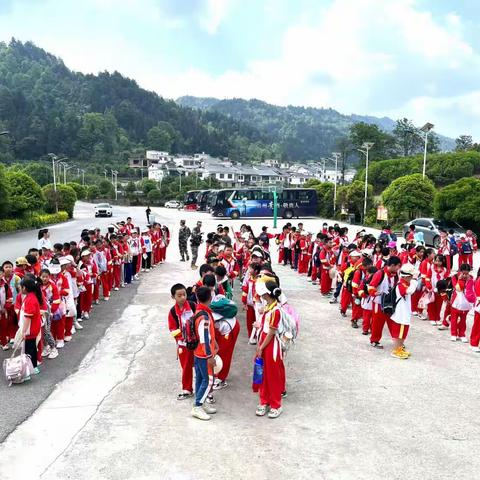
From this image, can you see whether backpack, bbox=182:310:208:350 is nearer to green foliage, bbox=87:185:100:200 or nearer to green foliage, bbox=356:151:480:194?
green foliage, bbox=356:151:480:194

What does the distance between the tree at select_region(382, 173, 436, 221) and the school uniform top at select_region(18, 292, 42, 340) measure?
90.8 ft

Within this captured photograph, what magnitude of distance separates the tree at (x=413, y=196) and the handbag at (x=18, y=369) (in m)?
27.9

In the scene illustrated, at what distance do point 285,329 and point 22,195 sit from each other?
31.6 m

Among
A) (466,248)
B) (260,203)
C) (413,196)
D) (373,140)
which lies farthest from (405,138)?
(466,248)

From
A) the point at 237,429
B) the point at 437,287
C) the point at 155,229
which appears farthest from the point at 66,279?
the point at 155,229

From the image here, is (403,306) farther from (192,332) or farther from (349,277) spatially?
(192,332)

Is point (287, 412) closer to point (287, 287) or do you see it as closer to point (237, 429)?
point (237, 429)

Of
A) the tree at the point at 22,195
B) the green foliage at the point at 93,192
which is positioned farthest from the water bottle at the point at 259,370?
the green foliage at the point at 93,192

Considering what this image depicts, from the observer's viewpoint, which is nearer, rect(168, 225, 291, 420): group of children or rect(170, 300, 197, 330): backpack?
rect(168, 225, 291, 420): group of children

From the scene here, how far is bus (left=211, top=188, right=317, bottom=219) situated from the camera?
144ft

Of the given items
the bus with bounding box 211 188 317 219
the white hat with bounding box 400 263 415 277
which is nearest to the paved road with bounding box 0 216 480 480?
the white hat with bounding box 400 263 415 277

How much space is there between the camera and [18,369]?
6461mm

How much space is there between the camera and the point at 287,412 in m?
5.91

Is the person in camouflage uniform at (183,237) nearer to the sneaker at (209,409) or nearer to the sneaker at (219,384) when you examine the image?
the sneaker at (219,384)
